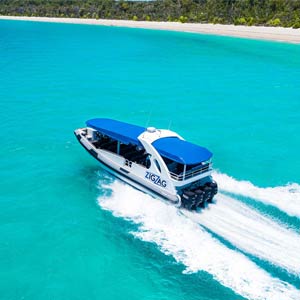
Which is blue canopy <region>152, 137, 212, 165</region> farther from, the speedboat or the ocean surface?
the ocean surface

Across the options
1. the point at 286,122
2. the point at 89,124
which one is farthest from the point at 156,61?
the point at 89,124

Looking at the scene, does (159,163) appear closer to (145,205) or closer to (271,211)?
(145,205)

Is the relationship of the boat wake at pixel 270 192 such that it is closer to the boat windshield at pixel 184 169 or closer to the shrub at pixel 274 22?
the boat windshield at pixel 184 169

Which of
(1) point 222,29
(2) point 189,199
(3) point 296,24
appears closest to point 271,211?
(2) point 189,199

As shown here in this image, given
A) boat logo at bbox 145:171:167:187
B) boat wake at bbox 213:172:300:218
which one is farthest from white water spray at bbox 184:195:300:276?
boat logo at bbox 145:171:167:187

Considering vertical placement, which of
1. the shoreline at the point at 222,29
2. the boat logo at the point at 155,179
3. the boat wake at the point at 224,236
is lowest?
the boat wake at the point at 224,236

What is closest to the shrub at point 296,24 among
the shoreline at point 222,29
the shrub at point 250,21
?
the shoreline at point 222,29
